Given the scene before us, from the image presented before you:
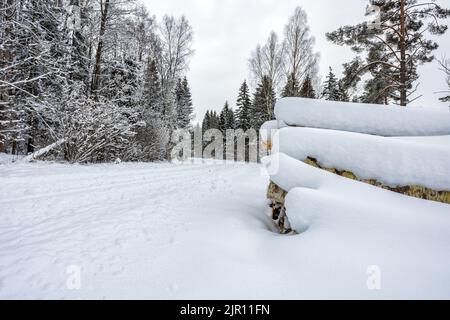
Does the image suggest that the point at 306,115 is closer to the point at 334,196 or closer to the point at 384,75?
the point at 334,196

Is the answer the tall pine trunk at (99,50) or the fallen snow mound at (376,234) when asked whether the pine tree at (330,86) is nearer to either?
the tall pine trunk at (99,50)

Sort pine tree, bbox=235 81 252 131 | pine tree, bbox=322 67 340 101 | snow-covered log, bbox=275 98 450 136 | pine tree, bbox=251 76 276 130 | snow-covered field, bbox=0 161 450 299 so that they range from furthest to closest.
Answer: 1. pine tree, bbox=235 81 252 131
2. pine tree, bbox=322 67 340 101
3. pine tree, bbox=251 76 276 130
4. snow-covered log, bbox=275 98 450 136
5. snow-covered field, bbox=0 161 450 299

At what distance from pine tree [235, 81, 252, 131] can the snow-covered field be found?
84.6ft

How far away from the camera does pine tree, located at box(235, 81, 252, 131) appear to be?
28.8 m

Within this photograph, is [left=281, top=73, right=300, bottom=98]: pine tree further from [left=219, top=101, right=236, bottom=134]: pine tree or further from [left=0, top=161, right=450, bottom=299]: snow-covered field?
[left=219, top=101, right=236, bottom=134]: pine tree

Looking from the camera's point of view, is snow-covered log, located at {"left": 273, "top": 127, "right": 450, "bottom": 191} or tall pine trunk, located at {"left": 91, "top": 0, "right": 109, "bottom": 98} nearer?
snow-covered log, located at {"left": 273, "top": 127, "right": 450, "bottom": 191}

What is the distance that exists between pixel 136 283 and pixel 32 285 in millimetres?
776

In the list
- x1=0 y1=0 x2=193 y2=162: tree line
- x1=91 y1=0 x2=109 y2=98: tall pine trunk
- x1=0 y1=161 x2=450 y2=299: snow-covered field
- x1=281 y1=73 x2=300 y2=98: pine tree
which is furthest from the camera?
x1=281 y1=73 x2=300 y2=98: pine tree

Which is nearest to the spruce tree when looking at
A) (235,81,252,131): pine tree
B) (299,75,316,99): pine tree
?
(235,81,252,131): pine tree

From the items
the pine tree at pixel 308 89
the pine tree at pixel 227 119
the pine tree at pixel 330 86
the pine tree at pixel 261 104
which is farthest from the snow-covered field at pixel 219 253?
the pine tree at pixel 227 119

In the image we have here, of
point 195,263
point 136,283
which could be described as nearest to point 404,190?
point 195,263

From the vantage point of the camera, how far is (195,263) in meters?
2.31

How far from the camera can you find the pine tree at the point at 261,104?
17.8 m

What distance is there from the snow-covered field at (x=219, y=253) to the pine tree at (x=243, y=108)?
25777 millimetres
